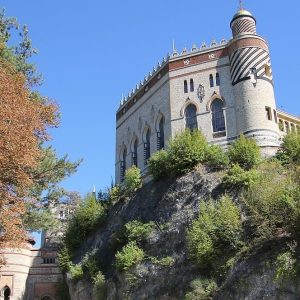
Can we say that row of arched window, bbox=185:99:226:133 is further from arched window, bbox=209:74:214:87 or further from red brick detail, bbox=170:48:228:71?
red brick detail, bbox=170:48:228:71

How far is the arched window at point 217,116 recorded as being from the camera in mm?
30641

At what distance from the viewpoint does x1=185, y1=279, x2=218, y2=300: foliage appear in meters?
16.6

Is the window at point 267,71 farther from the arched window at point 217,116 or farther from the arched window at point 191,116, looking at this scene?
the arched window at point 191,116

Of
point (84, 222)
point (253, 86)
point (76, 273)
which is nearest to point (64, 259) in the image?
point (84, 222)

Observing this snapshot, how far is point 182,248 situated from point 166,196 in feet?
13.3

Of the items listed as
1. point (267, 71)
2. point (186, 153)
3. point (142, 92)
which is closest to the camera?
point (186, 153)

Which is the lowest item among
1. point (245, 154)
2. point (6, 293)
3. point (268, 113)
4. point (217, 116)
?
point (6, 293)

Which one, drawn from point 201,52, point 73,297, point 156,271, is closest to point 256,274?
point 156,271

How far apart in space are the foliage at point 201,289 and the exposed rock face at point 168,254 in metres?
0.35

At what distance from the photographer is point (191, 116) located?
32.0 meters

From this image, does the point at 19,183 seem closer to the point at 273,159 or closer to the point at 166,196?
the point at 166,196

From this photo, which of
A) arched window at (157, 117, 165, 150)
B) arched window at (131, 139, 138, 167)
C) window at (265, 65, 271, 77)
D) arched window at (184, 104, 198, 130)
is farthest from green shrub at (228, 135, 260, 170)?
arched window at (131, 139, 138, 167)

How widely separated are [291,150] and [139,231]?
8.27m

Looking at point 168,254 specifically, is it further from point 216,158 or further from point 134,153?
point 134,153
